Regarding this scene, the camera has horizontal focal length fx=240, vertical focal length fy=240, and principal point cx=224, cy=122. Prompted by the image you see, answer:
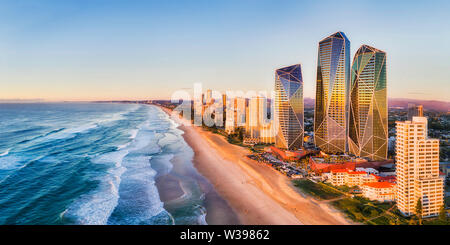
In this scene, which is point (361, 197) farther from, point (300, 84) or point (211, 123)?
point (211, 123)

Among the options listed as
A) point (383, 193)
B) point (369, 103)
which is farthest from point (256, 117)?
point (383, 193)

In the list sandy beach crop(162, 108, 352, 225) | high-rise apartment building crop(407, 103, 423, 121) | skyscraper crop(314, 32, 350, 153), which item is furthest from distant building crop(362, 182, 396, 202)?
skyscraper crop(314, 32, 350, 153)

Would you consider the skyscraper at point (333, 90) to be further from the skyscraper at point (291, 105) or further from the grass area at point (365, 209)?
the grass area at point (365, 209)

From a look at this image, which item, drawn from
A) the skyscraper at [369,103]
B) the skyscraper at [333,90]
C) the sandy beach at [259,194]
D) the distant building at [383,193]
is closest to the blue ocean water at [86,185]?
the sandy beach at [259,194]

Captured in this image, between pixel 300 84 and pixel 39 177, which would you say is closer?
pixel 39 177

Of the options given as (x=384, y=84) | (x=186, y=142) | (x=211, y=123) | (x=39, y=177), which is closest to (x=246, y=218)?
(x=39, y=177)

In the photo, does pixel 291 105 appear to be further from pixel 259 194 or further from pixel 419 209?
pixel 419 209
